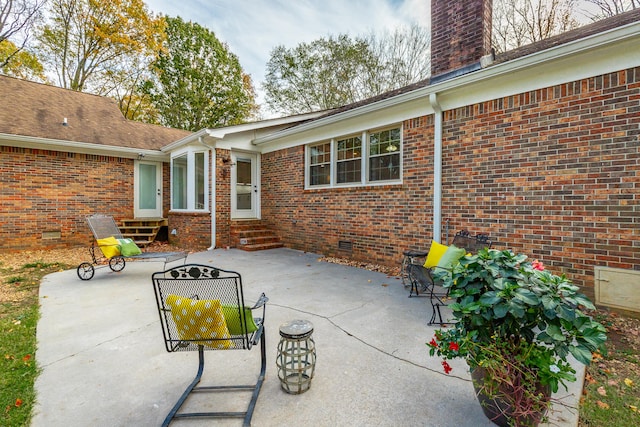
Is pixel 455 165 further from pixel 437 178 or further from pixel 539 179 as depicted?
pixel 539 179

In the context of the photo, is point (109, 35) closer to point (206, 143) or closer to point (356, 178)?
point (206, 143)

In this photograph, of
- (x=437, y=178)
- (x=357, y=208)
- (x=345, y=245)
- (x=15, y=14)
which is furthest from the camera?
(x=15, y=14)

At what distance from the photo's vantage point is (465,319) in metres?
1.81

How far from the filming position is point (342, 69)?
56.5ft

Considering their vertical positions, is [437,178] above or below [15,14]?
below

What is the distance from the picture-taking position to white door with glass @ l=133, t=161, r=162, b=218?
1019cm

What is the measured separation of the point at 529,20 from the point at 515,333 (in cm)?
1554

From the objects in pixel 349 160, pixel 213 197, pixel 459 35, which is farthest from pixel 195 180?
pixel 459 35

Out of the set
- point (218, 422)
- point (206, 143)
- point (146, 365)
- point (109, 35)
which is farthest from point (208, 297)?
point (109, 35)

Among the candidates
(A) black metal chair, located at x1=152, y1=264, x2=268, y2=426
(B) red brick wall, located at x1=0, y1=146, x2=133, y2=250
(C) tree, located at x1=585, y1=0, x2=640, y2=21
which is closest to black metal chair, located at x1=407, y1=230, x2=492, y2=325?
(A) black metal chair, located at x1=152, y1=264, x2=268, y2=426

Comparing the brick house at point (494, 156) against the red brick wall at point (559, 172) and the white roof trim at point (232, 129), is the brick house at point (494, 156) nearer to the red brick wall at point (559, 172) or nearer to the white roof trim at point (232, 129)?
the red brick wall at point (559, 172)

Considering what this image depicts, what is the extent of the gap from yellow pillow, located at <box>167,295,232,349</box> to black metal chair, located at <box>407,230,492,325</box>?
7.77 feet

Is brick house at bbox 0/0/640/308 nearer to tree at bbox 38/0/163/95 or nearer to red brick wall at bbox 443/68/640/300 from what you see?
red brick wall at bbox 443/68/640/300

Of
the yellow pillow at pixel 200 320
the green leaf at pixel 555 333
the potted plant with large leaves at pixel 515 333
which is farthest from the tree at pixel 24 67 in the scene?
the green leaf at pixel 555 333
